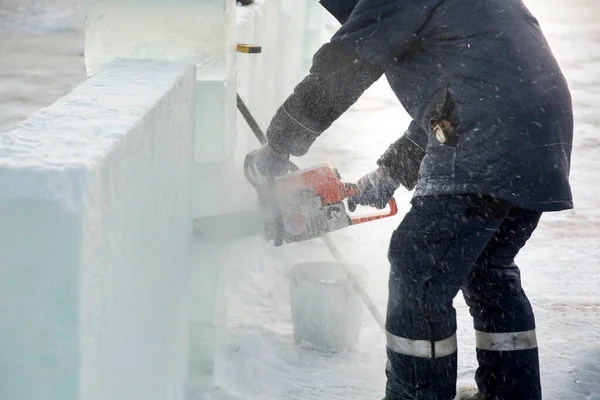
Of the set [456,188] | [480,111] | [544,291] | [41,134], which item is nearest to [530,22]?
[480,111]

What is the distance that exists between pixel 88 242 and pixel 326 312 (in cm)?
232

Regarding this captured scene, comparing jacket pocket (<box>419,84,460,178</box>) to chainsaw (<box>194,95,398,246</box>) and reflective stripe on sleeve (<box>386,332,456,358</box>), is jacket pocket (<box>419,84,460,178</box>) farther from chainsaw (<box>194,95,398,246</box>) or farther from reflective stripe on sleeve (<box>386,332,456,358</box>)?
chainsaw (<box>194,95,398,246</box>)

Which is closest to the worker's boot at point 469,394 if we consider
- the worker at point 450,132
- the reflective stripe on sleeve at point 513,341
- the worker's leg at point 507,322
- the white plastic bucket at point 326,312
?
the worker's leg at point 507,322

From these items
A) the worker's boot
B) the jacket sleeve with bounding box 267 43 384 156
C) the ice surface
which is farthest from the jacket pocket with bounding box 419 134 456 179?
the worker's boot

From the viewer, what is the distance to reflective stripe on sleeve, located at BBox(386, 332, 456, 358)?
2.53 metres

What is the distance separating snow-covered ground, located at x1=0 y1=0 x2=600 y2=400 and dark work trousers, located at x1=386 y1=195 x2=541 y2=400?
56 centimetres

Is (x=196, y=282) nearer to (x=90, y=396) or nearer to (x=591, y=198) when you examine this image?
(x=90, y=396)

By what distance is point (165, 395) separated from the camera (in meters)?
2.22

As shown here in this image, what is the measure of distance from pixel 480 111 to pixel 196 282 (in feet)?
3.60

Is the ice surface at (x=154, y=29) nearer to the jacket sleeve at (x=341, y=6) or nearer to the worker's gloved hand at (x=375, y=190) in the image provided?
the jacket sleeve at (x=341, y=6)

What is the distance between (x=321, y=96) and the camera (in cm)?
267

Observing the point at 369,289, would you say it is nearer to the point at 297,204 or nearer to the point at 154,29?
the point at 297,204

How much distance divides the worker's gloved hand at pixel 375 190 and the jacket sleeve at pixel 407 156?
2 cm

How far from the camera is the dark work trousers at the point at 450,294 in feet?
8.08
